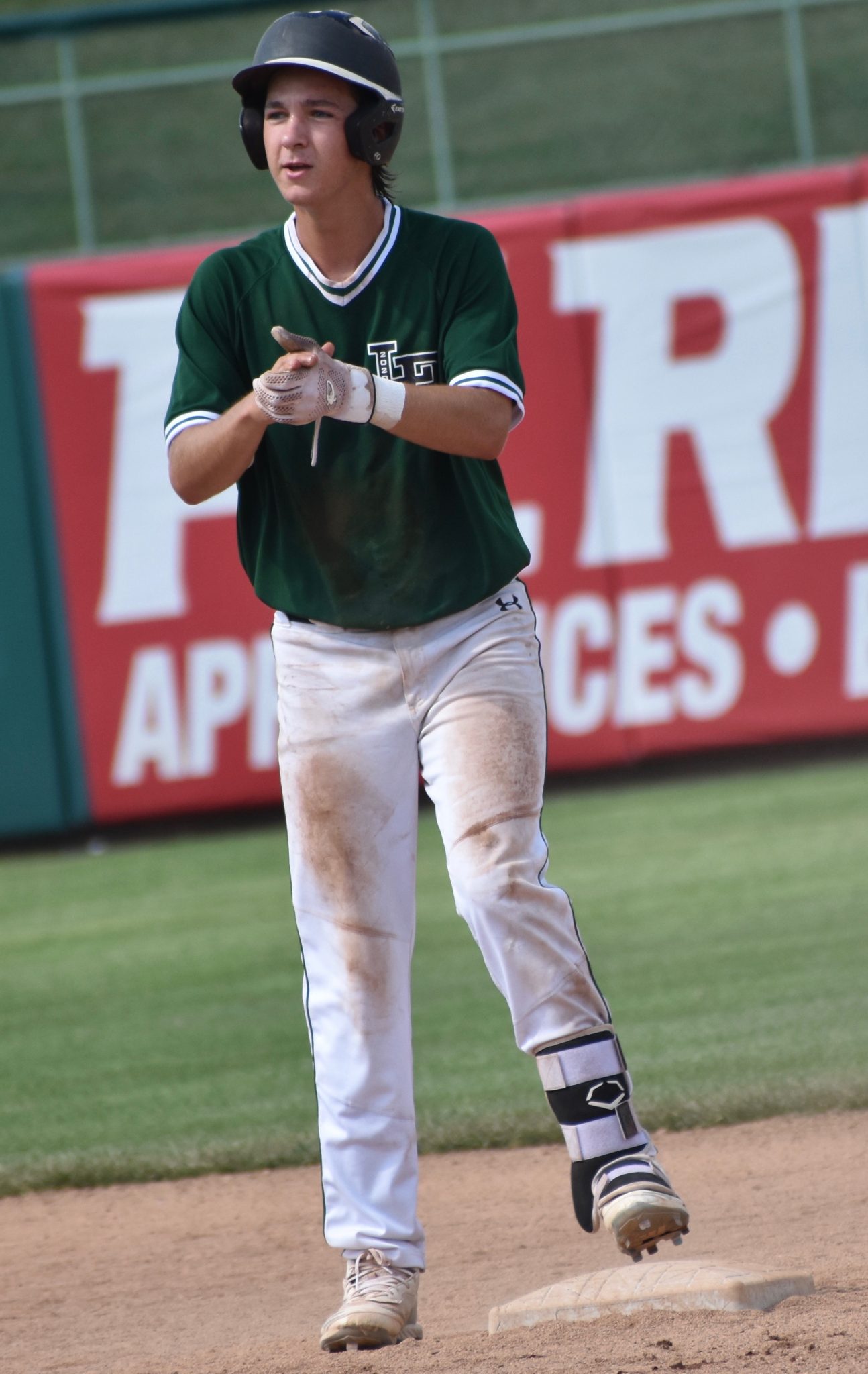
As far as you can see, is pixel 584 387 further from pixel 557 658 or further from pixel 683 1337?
pixel 683 1337

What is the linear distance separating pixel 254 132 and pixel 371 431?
0.66m

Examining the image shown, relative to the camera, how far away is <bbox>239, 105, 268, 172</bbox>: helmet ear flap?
11.1 feet

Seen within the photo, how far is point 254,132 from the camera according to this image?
3.42 meters

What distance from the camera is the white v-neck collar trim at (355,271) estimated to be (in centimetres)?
335

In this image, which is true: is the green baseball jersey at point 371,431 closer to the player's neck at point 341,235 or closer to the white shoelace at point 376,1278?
the player's neck at point 341,235

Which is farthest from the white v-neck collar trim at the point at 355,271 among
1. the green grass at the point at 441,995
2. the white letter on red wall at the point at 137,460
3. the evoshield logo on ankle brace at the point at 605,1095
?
the white letter on red wall at the point at 137,460

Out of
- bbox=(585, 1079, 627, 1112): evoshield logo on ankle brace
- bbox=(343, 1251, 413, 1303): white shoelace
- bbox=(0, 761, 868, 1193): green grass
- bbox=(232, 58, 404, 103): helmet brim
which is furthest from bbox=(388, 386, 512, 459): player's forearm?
bbox=(0, 761, 868, 1193): green grass

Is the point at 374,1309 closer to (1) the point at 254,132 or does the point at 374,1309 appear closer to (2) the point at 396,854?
(2) the point at 396,854

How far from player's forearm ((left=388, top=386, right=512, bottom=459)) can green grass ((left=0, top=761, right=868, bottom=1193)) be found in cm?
266

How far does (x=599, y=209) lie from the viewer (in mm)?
12180

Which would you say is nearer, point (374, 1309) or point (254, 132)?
point (374, 1309)

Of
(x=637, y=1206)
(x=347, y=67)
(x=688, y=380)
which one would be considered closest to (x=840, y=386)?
(x=688, y=380)

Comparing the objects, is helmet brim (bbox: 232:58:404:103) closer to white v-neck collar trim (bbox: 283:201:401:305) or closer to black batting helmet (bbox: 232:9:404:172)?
black batting helmet (bbox: 232:9:404:172)

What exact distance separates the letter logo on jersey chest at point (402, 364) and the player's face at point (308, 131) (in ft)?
0.97
